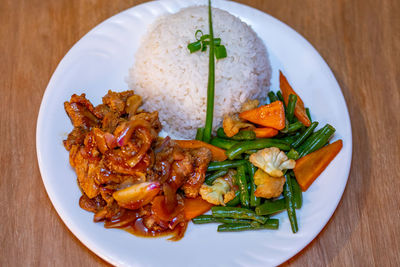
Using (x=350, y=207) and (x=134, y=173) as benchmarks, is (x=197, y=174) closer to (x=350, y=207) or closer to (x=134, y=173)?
A: (x=134, y=173)

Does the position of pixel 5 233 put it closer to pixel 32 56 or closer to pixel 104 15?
pixel 32 56

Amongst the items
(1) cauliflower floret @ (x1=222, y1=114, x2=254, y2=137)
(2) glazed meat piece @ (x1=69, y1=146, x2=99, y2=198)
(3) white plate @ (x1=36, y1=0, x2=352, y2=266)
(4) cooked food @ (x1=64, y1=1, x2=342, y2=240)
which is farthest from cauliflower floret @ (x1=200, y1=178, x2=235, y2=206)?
(2) glazed meat piece @ (x1=69, y1=146, x2=99, y2=198)

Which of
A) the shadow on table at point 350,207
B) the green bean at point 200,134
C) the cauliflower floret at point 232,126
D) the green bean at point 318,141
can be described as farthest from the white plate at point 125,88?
the green bean at point 200,134

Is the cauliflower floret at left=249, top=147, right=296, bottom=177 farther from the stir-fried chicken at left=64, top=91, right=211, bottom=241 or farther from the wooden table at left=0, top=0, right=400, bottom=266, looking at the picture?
the wooden table at left=0, top=0, right=400, bottom=266

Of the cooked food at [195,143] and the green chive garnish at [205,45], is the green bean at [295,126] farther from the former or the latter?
the green chive garnish at [205,45]

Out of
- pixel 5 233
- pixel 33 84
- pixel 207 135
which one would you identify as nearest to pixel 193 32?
pixel 207 135

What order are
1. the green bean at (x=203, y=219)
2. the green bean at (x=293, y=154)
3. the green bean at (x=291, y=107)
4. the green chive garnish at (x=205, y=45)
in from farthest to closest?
1. the green chive garnish at (x=205, y=45)
2. the green bean at (x=291, y=107)
3. the green bean at (x=293, y=154)
4. the green bean at (x=203, y=219)
